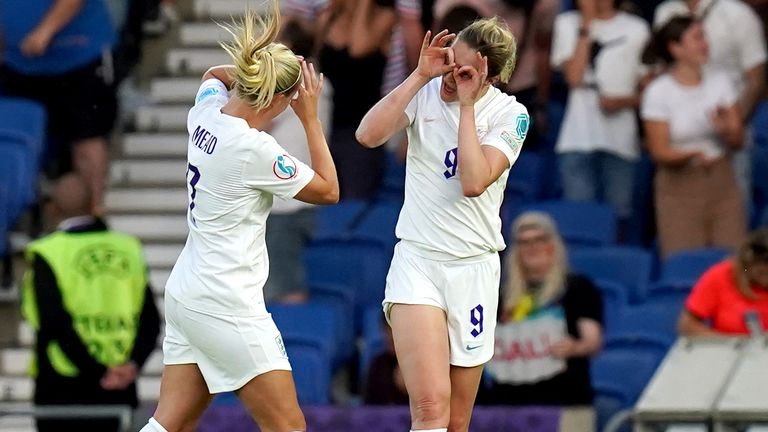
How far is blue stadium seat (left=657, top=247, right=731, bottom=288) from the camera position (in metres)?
10.3

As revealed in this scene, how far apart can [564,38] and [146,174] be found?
3.01 metres

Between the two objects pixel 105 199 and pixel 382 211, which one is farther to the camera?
pixel 105 199

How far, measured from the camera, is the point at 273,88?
659 cm

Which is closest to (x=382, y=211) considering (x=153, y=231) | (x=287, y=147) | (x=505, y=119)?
(x=287, y=147)

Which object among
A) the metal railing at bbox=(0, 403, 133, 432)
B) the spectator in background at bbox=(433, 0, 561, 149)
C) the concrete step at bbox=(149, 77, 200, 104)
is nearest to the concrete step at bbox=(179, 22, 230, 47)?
the concrete step at bbox=(149, 77, 200, 104)

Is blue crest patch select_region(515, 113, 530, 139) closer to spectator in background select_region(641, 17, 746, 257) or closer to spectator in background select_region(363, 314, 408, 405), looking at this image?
spectator in background select_region(363, 314, 408, 405)

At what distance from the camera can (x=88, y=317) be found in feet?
30.9

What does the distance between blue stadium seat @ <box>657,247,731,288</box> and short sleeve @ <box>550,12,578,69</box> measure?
4.45 feet

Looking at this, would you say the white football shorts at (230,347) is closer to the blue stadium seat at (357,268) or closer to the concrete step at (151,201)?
the blue stadium seat at (357,268)

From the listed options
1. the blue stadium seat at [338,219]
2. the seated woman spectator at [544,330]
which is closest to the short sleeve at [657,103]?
the seated woman spectator at [544,330]

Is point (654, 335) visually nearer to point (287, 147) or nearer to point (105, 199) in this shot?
point (287, 147)

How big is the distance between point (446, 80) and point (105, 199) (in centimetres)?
568

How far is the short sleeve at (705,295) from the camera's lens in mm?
9555

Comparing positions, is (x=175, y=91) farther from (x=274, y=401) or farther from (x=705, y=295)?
(x=274, y=401)
